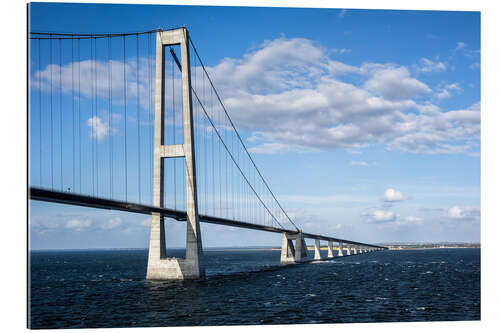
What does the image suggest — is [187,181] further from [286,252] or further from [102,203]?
[286,252]

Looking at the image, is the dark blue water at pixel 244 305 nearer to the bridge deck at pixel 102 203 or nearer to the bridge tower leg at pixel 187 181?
the bridge tower leg at pixel 187 181

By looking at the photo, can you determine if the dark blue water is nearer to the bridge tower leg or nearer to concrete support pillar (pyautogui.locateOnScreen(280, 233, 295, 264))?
the bridge tower leg

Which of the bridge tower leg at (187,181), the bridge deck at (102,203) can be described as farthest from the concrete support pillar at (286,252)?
the bridge tower leg at (187,181)

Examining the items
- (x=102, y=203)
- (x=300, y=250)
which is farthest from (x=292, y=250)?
(x=102, y=203)

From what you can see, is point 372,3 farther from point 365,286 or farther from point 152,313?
point 365,286

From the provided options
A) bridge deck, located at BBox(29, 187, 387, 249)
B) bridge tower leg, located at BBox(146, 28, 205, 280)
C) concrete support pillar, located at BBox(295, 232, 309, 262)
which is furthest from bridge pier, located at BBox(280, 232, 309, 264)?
bridge tower leg, located at BBox(146, 28, 205, 280)

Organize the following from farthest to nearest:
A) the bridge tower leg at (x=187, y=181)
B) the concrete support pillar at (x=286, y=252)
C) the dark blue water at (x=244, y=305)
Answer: the concrete support pillar at (x=286, y=252) → the bridge tower leg at (x=187, y=181) → the dark blue water at (x=244, y=305)
